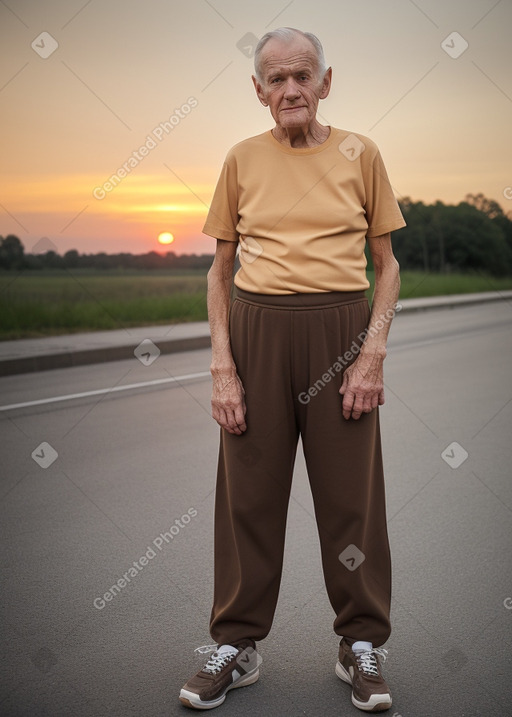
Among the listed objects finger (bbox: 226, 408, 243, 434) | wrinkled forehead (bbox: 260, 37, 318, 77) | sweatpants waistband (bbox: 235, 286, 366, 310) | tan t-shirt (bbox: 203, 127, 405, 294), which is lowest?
finger (bbox: 226, 408, 243, 434)

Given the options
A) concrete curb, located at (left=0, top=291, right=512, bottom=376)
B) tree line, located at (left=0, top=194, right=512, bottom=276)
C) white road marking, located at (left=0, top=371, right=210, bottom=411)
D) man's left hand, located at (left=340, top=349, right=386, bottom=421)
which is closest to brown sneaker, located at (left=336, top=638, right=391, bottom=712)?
Answer: man's left hand, located at (left=340, top=349, right=386, bottom=421)

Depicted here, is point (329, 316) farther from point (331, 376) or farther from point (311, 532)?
point (311, 532)

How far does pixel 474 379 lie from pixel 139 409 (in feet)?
12.7

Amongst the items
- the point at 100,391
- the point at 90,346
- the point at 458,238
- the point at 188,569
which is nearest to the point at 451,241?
the point at 458,238

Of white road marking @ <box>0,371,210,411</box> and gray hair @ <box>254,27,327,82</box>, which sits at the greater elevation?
gray hair @ <box>254,27,327,82</box>

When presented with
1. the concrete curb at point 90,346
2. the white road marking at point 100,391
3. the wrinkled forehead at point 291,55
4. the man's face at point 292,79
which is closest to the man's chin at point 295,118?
the man's face at point 292,79

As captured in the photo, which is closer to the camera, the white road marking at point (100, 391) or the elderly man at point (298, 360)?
the elderly man at point (298, 360)

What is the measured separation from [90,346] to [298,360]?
33.7ft

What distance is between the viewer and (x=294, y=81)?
2625mm

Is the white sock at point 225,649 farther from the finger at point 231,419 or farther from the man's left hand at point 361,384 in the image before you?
the man's left hand at point 361,384

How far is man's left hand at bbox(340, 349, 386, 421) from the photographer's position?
2717 millimetres

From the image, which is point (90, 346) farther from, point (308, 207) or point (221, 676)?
point (308, 207)

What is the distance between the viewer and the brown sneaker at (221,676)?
2.72m

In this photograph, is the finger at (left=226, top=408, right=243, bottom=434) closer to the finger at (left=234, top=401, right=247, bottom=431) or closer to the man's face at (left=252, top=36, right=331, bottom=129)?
the finger at (left=234, top=401, right=247, bottom=431)
